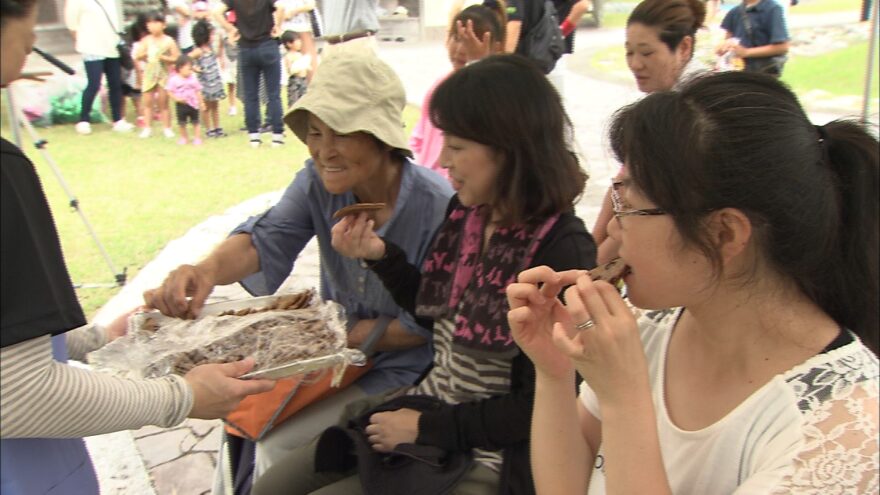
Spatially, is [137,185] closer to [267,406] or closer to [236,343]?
[267,406]

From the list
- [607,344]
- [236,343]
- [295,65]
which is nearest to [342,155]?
[236,343]

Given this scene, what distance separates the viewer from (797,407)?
109cm

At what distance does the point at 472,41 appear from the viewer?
393 centimetres

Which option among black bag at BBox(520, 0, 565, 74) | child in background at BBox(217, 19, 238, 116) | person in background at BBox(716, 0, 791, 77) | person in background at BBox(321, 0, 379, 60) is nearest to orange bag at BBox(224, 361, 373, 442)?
black bag at BBox(520, 0, 565, 74)

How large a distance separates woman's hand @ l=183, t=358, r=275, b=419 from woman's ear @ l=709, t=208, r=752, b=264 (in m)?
0.93

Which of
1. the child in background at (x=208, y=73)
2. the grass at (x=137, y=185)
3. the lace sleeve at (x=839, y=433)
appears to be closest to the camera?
the lace sleeve at (x=839, y=433)

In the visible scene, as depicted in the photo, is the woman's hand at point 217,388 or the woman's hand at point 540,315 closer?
the woman's hand at point 540,315

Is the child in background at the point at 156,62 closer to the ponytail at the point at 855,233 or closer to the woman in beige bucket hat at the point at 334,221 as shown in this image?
the woman in beige bucket hat at the point at 334,221

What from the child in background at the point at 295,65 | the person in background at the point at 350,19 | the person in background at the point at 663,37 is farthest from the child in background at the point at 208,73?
the person in background at the point at 663,37

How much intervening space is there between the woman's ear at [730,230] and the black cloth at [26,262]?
0.98 m

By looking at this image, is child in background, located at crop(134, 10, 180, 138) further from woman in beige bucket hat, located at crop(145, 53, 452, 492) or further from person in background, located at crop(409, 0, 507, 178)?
woman in beige bucket hat, located at crop(145, 53, 452, 492)

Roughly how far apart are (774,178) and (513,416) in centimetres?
79

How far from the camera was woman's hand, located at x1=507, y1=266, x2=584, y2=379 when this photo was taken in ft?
4.35

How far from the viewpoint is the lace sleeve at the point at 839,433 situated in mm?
1017
